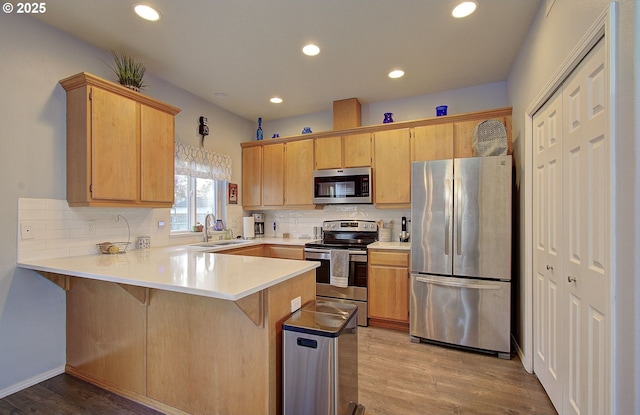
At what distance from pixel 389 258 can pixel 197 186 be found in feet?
8.66

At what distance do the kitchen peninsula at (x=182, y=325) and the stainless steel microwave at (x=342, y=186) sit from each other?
1.88m

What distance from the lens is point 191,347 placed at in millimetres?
1780

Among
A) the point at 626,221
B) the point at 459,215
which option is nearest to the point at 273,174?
the point at 459,215

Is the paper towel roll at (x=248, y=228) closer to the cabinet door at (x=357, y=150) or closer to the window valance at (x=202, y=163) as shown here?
the window valance at (x=202, y=163)

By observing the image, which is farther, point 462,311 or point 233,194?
point 233,194

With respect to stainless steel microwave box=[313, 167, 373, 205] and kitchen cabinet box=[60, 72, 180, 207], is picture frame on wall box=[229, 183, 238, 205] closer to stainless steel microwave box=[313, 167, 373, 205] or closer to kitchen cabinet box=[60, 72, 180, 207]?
stainless steel microwave box=[313, 167, 373, 205]

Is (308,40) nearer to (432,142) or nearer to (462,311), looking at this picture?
(432,142)

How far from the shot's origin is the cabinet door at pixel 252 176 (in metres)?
4.40

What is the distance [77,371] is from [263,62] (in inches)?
124

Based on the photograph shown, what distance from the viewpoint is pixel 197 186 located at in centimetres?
384

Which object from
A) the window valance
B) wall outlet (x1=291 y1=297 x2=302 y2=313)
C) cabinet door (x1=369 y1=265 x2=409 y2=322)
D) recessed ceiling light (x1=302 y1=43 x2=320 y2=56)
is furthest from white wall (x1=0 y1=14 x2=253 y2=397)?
cabinet door (x1=369 y1=265 x2=409 y2=322)

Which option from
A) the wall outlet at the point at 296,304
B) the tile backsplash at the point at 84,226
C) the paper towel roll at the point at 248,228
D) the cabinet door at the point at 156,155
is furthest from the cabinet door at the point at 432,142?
Answer: the cabinet door at the point at 156,155

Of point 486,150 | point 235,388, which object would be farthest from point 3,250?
point 486,150

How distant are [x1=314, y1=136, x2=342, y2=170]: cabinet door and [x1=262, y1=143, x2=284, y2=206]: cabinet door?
59 cm
